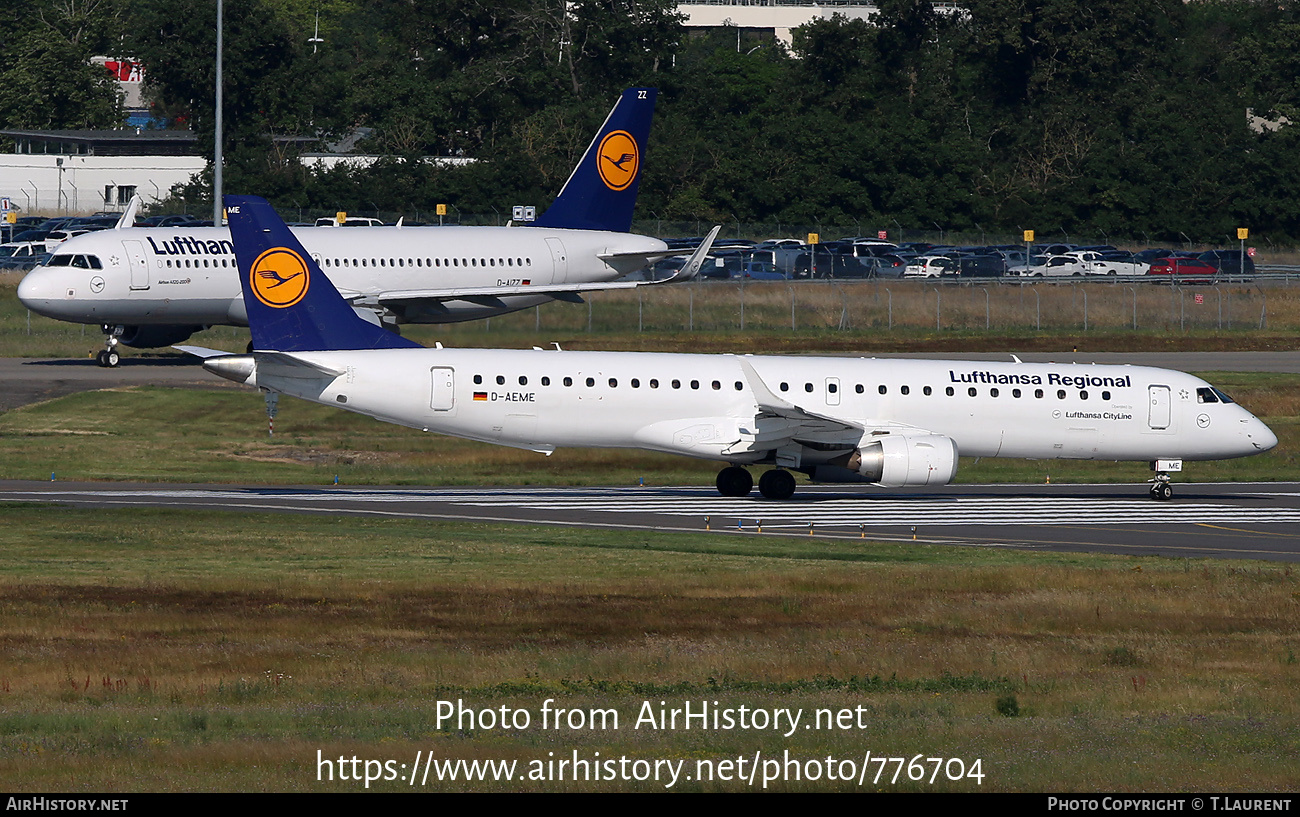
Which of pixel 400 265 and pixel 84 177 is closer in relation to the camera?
pixel 400 265

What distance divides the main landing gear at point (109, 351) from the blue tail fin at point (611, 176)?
15951 mm

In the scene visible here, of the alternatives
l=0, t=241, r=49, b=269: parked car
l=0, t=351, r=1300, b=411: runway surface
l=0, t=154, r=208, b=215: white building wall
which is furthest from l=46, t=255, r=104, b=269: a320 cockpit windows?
l=0, t=154, r=208, b=215: white building wall

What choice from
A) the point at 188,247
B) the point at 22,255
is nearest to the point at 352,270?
the point at 188,247

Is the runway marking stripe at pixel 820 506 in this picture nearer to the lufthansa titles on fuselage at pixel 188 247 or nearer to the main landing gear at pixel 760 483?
the main landing gear at pixel 760 483

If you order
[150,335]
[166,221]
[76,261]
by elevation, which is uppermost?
[166,221]

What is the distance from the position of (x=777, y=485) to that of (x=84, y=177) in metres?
98.5

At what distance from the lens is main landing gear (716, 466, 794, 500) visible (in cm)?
3934

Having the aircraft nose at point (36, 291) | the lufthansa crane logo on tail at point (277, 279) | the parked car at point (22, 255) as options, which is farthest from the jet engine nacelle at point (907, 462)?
the parked car at point (22, 255)

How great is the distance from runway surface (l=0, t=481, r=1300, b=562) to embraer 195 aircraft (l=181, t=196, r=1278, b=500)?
1.24 metres

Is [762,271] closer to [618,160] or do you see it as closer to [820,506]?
[618,160]

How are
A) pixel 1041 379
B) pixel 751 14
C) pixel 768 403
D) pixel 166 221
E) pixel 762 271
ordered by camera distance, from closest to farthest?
pixel 768 403 < pixel 1041 379 < pixel 762 271 < pixel 166 221 < pixel 751 14

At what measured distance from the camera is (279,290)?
1432 inches

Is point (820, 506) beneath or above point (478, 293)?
beneath

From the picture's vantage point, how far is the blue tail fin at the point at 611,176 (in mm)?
62969
